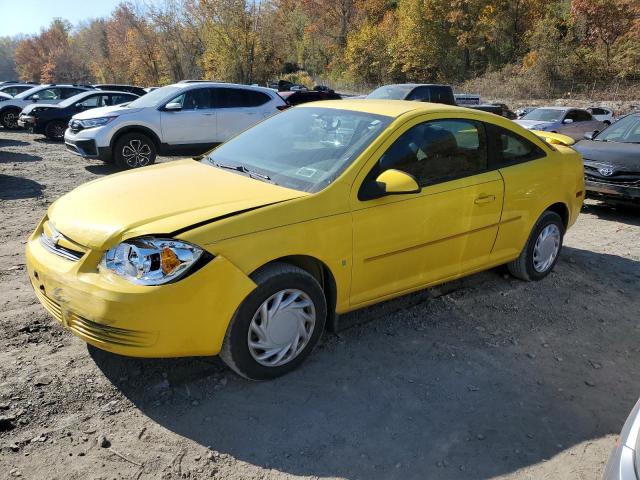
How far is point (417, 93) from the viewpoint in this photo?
1335 cm

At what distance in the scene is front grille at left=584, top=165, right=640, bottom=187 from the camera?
7168 millimetres

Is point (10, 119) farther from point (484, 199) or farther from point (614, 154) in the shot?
point (484, 199)

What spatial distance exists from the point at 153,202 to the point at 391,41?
50614 mm

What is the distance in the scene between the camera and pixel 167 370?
128 inches

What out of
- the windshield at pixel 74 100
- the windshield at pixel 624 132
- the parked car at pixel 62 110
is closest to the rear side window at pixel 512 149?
the windshield at pixel 624 132

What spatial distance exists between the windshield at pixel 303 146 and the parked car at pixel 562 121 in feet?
40.3

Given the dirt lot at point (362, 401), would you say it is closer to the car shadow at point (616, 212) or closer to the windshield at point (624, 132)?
the car shadow at point (616, 212)

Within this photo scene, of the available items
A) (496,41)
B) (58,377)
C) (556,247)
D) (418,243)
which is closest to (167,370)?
(58,377)

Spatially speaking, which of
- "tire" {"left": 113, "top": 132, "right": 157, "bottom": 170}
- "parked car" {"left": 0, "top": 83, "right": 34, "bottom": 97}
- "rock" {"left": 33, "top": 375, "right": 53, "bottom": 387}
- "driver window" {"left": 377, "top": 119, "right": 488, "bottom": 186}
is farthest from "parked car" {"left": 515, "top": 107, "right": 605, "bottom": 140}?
"parked car" {"left": 0, "top": 83, "right": 34, "bottom": 97}

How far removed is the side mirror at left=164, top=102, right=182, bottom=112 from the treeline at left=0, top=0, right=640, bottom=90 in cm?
3172

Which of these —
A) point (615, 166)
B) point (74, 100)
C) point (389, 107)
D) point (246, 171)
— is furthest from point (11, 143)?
point (615, 166)

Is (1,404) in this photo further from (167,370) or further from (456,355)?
(456,355)

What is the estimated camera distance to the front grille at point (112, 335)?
2713mm

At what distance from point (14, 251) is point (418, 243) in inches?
163
